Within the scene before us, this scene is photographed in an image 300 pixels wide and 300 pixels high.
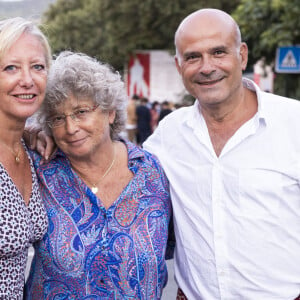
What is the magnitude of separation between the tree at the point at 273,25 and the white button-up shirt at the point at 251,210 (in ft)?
23.8

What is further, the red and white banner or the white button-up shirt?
the red and white banner

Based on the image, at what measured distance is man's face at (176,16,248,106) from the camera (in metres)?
3.02

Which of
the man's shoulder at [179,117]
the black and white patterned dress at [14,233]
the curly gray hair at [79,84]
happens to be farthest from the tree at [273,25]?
the black and white patterned dress at [14,233]

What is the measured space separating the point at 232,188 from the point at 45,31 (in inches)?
49.9

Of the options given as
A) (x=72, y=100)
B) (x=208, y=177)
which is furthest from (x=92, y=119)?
(x=208, y=177)

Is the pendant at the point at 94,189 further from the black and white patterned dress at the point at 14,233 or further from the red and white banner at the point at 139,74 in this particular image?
the red and white banner at the point at 139,74

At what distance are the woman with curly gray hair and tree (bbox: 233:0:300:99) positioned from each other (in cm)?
724

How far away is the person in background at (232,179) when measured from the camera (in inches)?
113

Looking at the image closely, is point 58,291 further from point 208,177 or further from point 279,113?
point 279,113

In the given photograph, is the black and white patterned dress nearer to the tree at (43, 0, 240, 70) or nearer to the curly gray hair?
the curly gray hair

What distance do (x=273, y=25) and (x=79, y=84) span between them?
8341 millimetres

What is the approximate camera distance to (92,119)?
10.1 feet

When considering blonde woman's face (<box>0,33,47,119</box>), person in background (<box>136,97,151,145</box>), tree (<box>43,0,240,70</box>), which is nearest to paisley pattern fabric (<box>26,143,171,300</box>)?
blonde woman's face (<box>0,33,47,119</box>)

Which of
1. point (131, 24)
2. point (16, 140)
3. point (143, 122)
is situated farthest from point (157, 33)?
point (16, 140)
